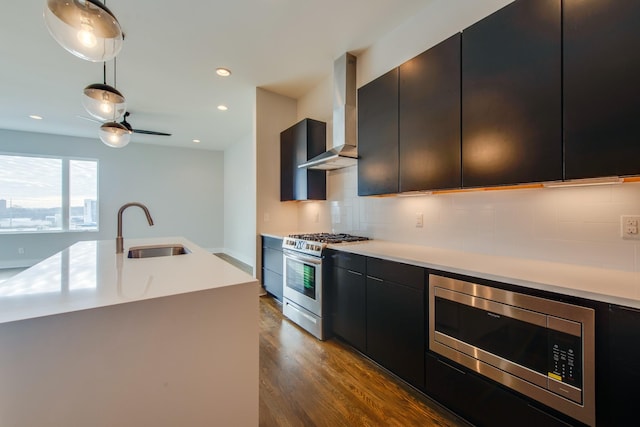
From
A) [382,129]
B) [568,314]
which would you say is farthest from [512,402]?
[382,129]

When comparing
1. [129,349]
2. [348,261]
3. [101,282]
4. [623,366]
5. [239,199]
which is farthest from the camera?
[239,199]

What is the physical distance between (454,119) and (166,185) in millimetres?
7148

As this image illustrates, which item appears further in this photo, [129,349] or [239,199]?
[239,199]

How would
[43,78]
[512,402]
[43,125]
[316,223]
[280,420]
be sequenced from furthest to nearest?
[43,125], [316,223], [43,78], [280,420], [512,402]

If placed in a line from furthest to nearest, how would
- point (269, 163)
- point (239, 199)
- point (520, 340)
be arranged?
1. point (239, 199)
2. point (269, 163)
3. point (520, 340)

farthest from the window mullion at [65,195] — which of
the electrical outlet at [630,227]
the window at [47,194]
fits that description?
the electrical outlet at [630,227]

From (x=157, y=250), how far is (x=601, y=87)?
10.1 feet

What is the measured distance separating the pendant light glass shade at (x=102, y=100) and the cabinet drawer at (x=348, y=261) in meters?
2.25

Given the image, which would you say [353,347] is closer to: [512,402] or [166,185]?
[512,402]

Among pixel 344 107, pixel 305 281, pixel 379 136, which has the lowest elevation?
pixel 305 281

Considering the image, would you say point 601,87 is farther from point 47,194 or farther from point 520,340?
point 47,194

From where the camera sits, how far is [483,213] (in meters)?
1.95

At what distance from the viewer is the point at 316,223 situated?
12.2 feet

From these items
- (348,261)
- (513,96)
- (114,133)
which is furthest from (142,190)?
(513,96)
